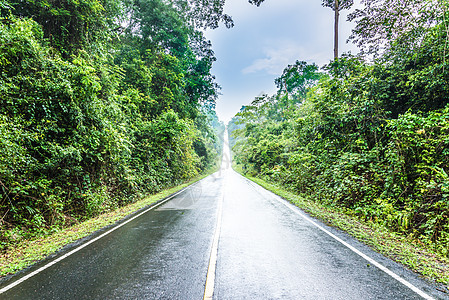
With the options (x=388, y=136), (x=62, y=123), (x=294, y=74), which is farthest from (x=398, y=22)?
(x=294, y=74)

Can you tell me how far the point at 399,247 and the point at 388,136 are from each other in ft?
15.0

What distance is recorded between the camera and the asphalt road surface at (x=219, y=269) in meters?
2.80

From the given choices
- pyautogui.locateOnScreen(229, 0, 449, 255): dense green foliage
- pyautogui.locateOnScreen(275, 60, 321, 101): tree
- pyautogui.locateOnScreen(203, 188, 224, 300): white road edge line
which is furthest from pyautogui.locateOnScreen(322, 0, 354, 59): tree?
pyautogui.locateOnScreen(203, 188, 224, 300): white road edge line

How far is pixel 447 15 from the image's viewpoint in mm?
6258

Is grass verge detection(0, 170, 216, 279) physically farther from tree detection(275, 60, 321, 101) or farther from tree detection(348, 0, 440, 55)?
tree detection(275, 60, 321, 101)

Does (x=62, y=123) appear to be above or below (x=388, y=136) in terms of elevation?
above

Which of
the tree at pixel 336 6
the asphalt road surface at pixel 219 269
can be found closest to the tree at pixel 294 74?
the tree at pixel 336 6

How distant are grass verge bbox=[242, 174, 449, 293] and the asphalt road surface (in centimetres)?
27

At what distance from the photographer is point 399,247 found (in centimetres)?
432

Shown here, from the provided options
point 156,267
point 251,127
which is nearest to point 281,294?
point 156,267

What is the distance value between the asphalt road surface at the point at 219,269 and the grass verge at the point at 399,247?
269 mm

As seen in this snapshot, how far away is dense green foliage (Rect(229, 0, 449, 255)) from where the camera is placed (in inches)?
211

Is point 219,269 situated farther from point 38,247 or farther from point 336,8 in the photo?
point 336,8

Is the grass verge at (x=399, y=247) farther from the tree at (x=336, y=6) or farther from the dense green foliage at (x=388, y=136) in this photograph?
the tree at (x=336, y=6)
